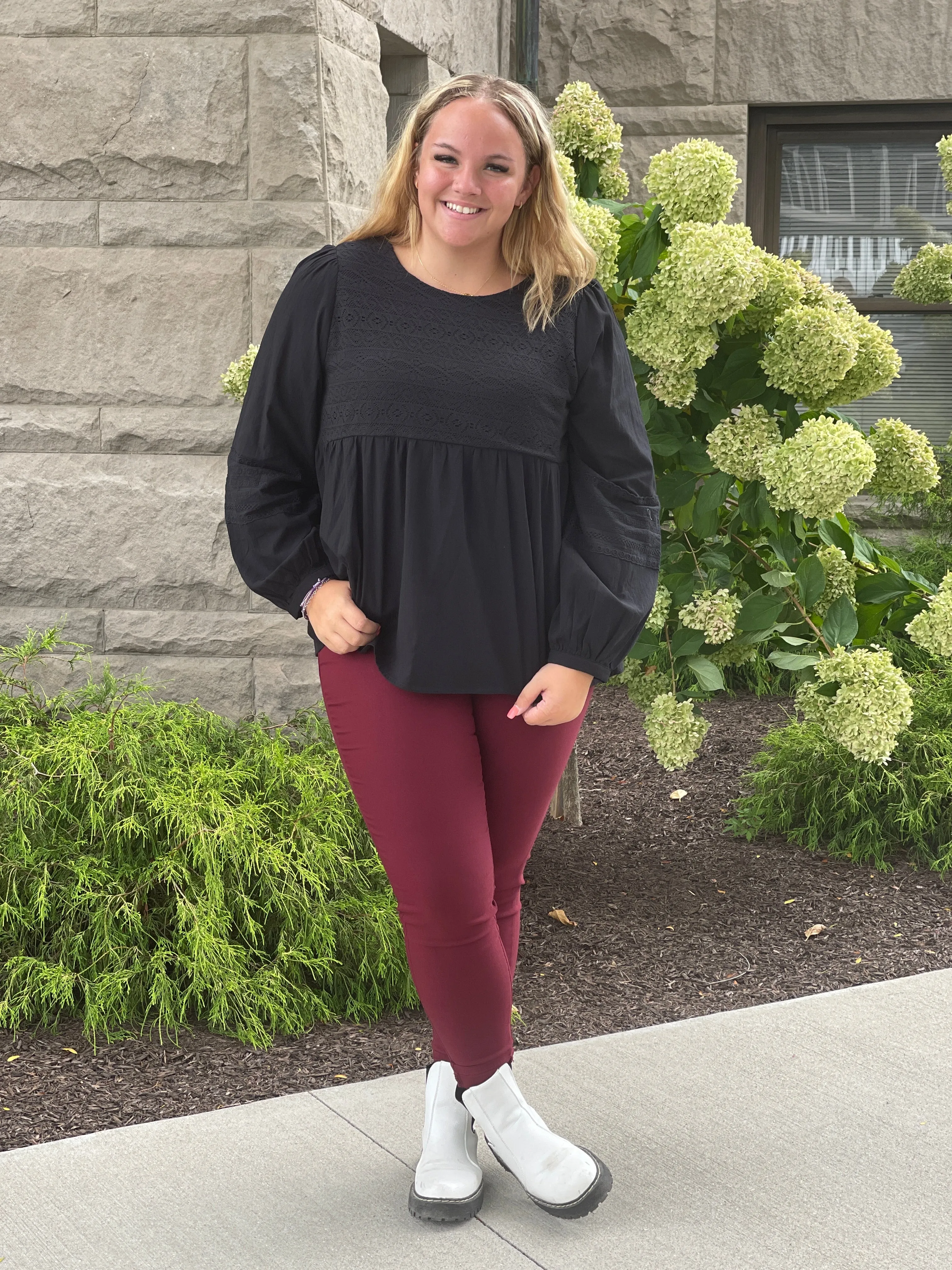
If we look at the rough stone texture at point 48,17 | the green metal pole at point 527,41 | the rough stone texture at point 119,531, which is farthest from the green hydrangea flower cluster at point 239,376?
the green metal pole at point 527,41

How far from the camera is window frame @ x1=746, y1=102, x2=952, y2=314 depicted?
638cm

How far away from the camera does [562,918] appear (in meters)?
3.57

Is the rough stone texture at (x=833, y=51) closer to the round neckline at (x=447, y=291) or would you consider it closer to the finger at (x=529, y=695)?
the round neckline at (x=447, y=291)

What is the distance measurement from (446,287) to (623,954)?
194 cm

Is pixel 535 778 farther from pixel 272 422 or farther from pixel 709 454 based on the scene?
pixel 709 454

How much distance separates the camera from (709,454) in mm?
3262

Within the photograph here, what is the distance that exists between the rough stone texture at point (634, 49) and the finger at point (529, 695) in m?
4.86

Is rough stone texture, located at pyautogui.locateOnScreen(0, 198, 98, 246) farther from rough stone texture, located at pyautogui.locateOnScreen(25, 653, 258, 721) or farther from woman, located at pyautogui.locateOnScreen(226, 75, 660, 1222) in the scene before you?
woman, located at pyautogui.locateOnScreen(226, 75, 660, 1222)

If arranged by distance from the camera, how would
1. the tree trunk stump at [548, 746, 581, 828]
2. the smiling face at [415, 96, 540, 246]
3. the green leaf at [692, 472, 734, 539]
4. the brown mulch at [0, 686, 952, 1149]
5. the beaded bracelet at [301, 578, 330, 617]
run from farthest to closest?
the tree trunk stump at [548, 746, 581, 828] → the green leaf at [692, 472, 734, 539] → the brown mulch at [0, 686, 952, 1149] → the beaded bracelet at [301, 578, 330, 617] → the smiling face at [415, 96, 540, 246]

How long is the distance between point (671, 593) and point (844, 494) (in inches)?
21.6

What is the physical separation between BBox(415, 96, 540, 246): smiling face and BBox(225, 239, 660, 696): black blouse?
0.36 feet

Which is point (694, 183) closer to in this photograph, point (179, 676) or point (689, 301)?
point (689, 301)

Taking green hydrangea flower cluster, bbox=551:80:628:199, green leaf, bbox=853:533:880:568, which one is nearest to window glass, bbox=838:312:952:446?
green leaf, bbox=853:533:880:568

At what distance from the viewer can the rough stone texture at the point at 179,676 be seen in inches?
152
